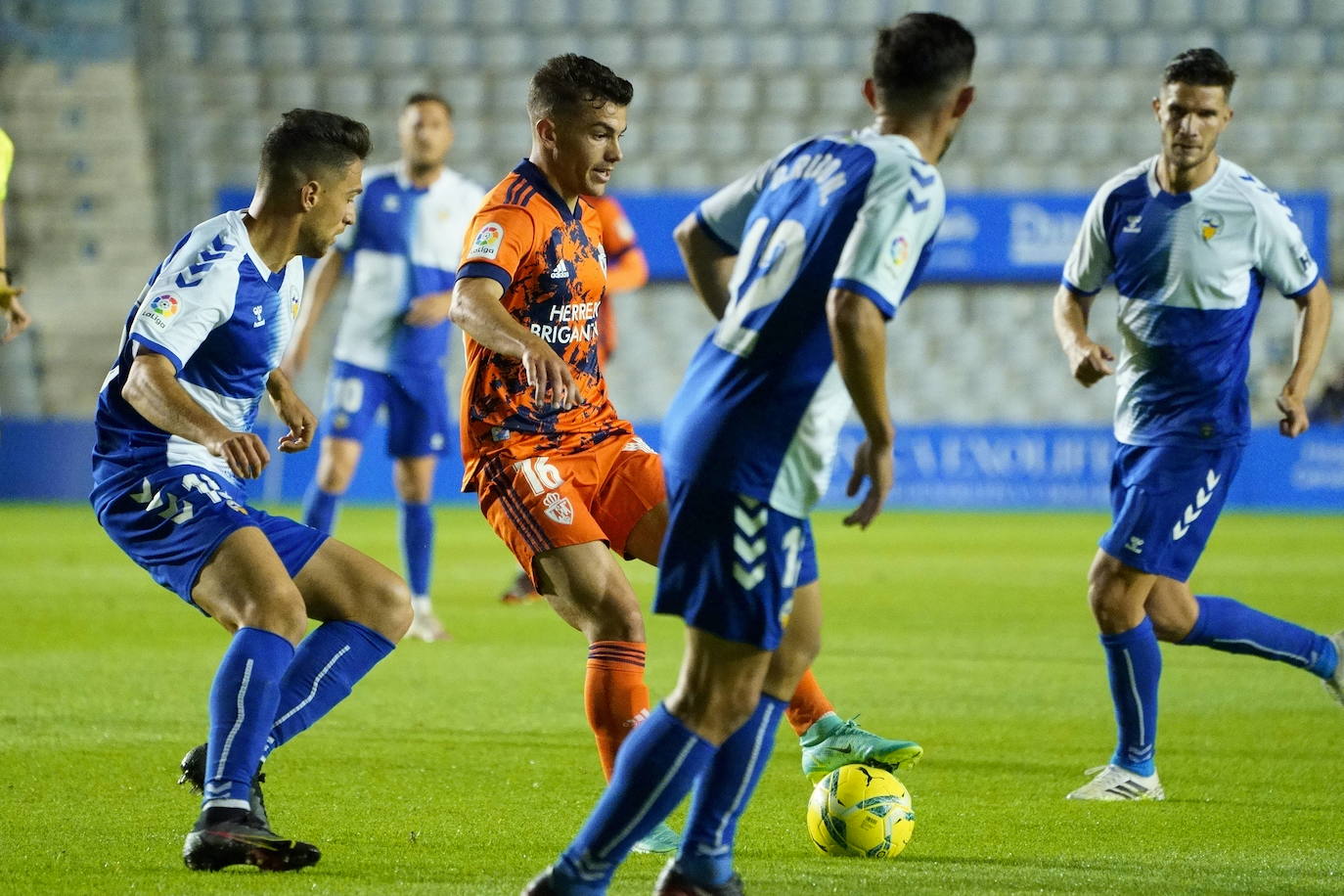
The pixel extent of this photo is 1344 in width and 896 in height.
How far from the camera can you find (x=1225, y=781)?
5.12m

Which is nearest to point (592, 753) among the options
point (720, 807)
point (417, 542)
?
point (720, 807)

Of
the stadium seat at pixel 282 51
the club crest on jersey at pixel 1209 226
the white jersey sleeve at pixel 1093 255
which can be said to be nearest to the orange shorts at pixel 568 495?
the white jersey sleeve at pixel 1093 255

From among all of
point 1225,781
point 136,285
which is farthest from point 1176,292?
point 136,285

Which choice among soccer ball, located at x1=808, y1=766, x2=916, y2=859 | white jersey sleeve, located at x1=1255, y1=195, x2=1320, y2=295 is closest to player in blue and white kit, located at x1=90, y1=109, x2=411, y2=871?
soccer ball, located at x1=808, y1=766, x2=916, y2=859

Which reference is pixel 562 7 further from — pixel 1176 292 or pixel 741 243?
pixel 741 243

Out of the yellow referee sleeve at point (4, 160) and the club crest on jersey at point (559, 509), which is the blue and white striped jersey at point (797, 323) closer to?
the club crest on jersey at point (559, 509)

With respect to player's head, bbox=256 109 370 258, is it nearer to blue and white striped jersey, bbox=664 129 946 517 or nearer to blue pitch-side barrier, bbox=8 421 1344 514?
blue and white striped jersey, bbox=664 129 946 517

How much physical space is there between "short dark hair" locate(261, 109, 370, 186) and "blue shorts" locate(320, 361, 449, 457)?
4.19 m

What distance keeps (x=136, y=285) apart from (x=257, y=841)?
16457 mm

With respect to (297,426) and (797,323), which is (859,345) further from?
(297,426)

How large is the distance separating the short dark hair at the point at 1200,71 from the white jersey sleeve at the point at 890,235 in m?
2.08

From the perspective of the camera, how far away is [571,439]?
4.38 metres

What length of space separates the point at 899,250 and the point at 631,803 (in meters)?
1.10

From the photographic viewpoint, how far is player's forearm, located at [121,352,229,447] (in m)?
3.64
